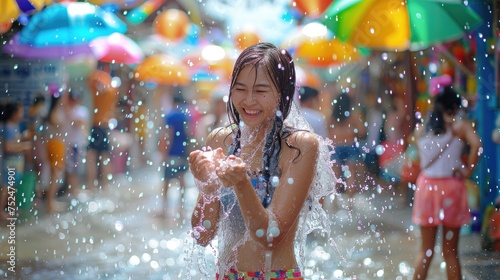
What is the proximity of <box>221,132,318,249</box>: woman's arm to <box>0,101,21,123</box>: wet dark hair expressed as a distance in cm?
822

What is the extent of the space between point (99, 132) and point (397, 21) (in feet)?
23.4

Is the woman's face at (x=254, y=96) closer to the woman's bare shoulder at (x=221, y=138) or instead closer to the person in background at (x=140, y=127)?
the woman's bare shoulder at (x=221, y=138)

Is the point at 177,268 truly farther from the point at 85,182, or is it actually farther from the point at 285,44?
the point at 85,182

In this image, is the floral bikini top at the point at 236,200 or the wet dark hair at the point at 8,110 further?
the wet dark hair at the point at 8,110

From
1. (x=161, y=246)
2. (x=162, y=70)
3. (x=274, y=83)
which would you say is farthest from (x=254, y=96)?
(x=162, y=70)

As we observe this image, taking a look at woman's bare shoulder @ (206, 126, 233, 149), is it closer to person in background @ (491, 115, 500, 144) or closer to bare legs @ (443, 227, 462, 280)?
bare legs @ (443, 227, 462, 280)

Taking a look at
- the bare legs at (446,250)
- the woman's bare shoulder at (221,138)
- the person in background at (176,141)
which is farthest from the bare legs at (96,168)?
the woman's bare shoulder at (221,138)

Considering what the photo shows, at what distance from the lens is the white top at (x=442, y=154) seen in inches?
225

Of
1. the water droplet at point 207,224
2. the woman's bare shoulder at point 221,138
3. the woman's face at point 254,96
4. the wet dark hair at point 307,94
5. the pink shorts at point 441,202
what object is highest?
the woman's face at point 254,96

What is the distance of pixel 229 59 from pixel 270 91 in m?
10.9

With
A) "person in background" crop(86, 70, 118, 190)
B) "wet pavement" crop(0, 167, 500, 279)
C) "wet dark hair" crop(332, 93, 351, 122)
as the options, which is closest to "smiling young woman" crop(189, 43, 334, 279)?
"wet pavement" crop(0, 167, 500, 279)

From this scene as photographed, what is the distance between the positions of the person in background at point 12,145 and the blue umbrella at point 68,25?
1016mm

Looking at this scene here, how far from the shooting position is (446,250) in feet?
18.3

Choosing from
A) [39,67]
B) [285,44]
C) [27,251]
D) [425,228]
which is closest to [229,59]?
[285,44]
